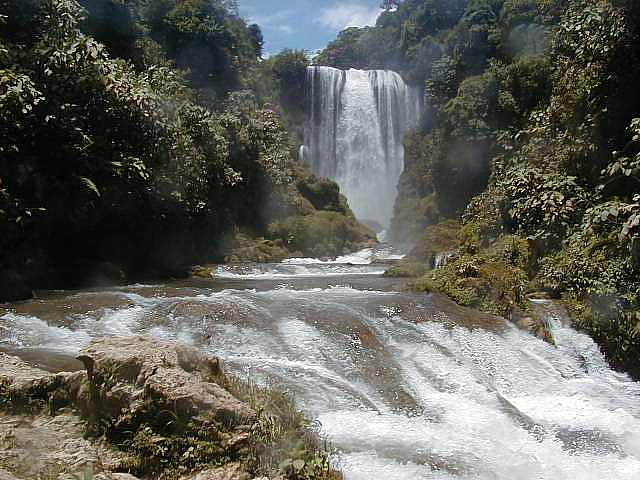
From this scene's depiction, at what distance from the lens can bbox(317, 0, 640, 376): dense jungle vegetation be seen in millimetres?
10375

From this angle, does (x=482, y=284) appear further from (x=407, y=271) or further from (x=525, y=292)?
(x=407, y=271)

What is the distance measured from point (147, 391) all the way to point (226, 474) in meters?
A: 0.87

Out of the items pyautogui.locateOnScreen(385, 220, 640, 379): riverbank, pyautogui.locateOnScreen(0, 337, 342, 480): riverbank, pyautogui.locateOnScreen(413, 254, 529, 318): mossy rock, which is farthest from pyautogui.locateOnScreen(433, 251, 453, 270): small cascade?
pyautogui.locateOnScreen(0, 337, 342, 480): riverbank

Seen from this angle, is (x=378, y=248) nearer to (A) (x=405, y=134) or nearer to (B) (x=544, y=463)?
(A) (x=405, y=134)

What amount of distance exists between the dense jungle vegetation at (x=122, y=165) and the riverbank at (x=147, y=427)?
6666mm

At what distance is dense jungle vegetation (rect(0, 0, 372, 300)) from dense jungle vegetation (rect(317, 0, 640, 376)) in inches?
281

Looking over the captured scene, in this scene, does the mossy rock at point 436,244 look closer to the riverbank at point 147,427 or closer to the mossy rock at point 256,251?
the mossy rock at point 256,251

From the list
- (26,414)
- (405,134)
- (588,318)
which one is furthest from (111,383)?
(405,134)

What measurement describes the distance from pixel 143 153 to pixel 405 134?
22.6m

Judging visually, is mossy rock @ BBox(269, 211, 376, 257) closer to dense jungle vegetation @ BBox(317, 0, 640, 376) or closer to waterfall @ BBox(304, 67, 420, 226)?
dense jungle vegetation @ BBox(317, 0, 640, 376)

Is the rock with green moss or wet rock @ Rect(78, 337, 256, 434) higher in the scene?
wet rock @ Rect(78, 337, 256, 434)

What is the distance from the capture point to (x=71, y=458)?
4246 millimetres

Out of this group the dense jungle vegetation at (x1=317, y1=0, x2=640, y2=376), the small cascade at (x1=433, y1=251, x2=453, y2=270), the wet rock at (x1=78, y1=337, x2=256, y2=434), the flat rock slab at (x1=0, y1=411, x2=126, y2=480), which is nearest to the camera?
the flat rock slab at (x1=0, y1=411, x2=126, y2=480)

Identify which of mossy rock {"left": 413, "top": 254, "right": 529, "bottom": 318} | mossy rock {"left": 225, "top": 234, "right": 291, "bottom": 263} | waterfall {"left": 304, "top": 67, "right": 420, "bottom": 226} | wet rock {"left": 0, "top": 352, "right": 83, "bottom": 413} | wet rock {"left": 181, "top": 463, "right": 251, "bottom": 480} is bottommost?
mossy rock {"left": 225, "top": 234, "right": 291, "bottom": 263}
